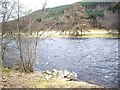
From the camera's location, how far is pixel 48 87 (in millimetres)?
12883

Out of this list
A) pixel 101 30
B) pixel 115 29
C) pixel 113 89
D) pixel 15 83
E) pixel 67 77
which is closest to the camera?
pixel 15 83

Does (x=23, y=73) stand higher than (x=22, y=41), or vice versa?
(x=22, y=41)

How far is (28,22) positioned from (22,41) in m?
1.18

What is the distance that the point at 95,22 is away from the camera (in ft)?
289

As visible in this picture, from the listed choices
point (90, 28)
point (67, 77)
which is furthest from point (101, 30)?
point (67, 77)

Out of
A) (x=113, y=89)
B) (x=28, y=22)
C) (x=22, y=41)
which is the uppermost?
(x=28, y=22)

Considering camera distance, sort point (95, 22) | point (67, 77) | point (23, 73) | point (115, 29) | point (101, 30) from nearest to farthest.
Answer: point (23, 73), point (67, 77), point (115, 29), point (101, 30), point (95, 22)

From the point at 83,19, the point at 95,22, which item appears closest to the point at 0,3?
the point at 83,19

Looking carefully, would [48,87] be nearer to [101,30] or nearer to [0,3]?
[0,3]

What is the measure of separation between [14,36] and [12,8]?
A: 5.65 ft

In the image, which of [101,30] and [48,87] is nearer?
[48,87]

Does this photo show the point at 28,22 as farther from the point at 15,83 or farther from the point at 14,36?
the point at 15,83

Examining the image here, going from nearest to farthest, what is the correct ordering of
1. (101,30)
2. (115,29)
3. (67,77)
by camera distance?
(67,77)
(115,29)
(101,30)

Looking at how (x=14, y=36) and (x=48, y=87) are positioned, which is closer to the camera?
(x=48, y=87)
